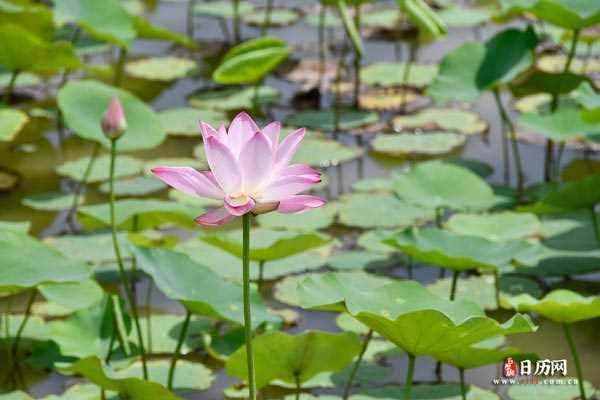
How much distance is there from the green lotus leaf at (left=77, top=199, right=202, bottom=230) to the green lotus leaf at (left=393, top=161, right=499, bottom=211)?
0.50 m

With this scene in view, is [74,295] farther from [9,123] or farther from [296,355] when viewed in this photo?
[9,123]

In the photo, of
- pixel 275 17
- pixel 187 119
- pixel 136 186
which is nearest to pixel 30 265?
pixel 136 186

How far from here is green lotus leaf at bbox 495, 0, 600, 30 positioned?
295cm

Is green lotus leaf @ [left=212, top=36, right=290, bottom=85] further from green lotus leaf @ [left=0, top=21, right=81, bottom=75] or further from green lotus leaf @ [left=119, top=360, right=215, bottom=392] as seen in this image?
green lotus leaf @ [left=119, top=360, right=215, bottom=392]

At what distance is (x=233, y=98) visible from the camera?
12.6 ft

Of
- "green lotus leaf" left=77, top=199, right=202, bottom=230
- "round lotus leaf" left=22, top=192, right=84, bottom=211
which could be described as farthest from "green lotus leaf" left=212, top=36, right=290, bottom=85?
"green lotus leaf" left=77, top=199, right=202, bottom=230

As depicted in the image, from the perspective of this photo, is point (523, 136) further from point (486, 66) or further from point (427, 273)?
point (427, 273)

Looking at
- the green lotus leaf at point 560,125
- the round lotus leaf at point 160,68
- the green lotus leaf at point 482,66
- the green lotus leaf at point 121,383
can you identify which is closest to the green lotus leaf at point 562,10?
the green lotus leaf at point 482,66

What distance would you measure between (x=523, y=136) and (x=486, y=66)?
38cm

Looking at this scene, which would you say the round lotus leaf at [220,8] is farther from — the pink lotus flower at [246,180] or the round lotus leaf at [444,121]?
the pink lotus flower at [246,180]

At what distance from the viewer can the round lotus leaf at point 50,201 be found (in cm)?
310

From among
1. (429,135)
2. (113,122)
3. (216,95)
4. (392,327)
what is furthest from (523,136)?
(392,327)

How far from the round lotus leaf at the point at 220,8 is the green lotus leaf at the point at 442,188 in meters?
2.11

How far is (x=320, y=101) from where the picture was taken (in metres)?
3.87
